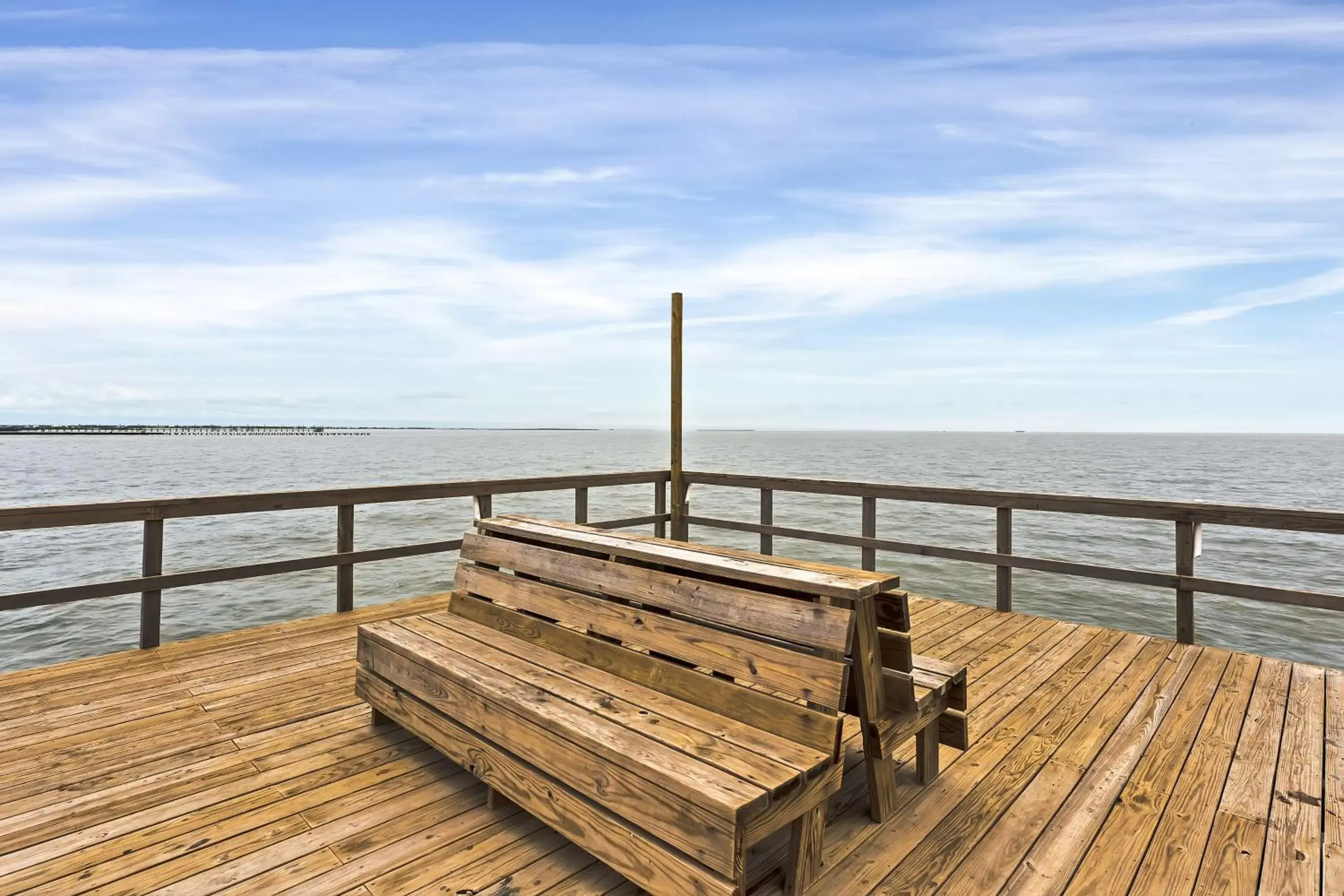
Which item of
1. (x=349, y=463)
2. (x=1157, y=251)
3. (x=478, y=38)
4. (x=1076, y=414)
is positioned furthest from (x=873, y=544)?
(x=349, y=463)

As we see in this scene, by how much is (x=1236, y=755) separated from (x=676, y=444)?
3969 millimetres

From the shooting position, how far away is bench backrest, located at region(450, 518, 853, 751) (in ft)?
5.35

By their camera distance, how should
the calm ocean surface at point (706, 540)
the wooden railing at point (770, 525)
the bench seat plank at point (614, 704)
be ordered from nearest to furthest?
the bench seat plank at point (614, 704), the wooden railing at point (770, 525), the calm ocean surface at point (706, 540)

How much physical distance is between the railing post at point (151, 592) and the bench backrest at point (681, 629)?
6.95 feet

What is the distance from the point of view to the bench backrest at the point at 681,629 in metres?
1.63

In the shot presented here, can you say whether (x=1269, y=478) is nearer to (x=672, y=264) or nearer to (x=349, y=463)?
(x=672, y=264)

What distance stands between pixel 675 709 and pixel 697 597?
1.07ft

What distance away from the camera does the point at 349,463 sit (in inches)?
1912

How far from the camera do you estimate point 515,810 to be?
2.01m

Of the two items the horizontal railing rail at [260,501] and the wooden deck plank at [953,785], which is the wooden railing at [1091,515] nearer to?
the wooden deck plank at [953,785]

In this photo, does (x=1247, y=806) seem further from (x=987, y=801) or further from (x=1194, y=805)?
(x=987, y=801)

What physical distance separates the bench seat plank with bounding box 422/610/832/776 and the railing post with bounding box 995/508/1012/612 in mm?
3119

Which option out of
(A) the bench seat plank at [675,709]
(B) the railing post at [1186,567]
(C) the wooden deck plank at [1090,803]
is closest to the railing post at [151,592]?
(A) the bench seat plank at [675,709]

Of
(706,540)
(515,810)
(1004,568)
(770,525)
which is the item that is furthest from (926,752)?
(706,540)
